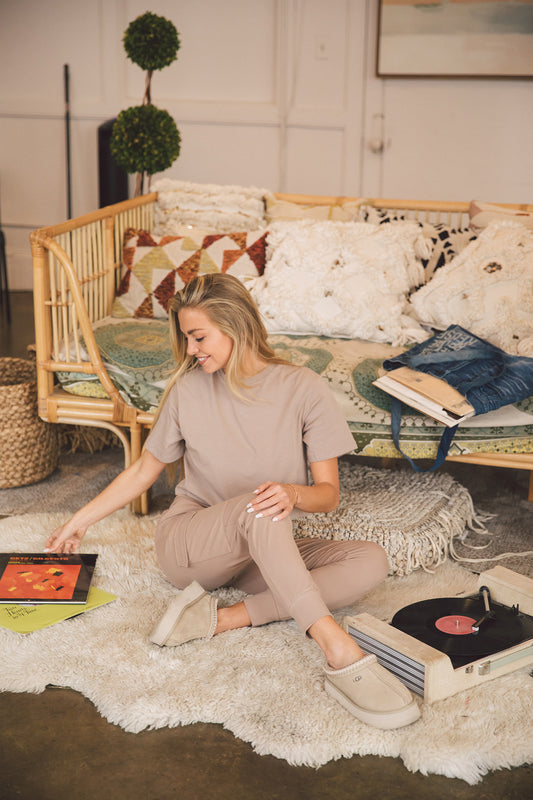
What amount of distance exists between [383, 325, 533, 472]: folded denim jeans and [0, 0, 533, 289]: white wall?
9.01 ft

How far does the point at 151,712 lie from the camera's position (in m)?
1.52

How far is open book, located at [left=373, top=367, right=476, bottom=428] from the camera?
213 cm

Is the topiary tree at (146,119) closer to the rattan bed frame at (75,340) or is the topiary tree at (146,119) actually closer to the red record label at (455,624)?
the rattan bed frame at (75,340)

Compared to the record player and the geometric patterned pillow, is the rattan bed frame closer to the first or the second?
the geometric patterned pillow

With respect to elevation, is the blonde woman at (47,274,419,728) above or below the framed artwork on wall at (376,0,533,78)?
below

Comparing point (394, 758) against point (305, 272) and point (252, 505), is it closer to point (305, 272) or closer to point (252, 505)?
point (252, 505)

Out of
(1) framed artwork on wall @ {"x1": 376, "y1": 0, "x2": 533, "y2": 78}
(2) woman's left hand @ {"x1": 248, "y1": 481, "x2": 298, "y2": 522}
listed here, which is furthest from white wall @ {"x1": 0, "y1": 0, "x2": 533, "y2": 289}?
(2) woman's left hand @ {"x1": 248, "y1": 481, "x2": 298, "y2": 522}

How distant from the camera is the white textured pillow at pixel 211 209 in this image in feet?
10.1

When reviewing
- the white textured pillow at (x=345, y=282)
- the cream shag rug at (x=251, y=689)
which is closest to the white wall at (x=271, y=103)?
the white textured pillow at (x=345, y=282)

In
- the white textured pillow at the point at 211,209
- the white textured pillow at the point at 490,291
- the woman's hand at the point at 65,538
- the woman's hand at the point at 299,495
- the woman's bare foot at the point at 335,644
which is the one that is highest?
the white textured pillow at the point at 211,209

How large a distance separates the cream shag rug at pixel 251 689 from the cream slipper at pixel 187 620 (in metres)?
0.02

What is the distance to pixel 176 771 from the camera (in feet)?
4.57

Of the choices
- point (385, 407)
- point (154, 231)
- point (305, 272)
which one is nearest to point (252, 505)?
point (385, 407)

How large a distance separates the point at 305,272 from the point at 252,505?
1.31 meters
